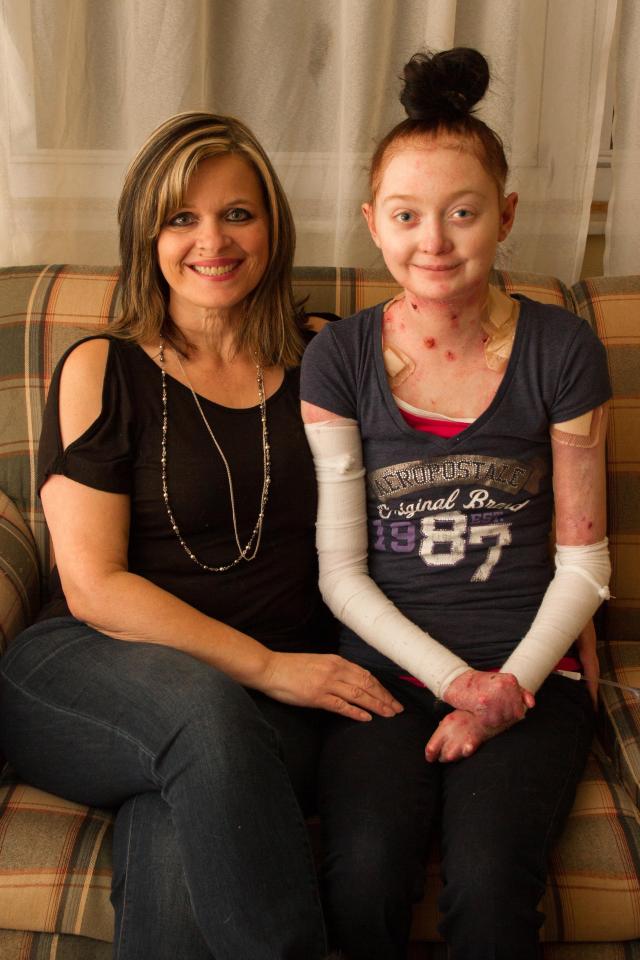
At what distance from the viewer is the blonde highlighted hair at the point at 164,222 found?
153 cm

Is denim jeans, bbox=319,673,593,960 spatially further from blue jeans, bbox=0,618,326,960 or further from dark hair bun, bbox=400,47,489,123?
dark hair bun, bbox=400,47,489,123

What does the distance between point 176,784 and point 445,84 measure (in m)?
0.97

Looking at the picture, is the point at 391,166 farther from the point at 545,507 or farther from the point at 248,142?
the point at 545,507

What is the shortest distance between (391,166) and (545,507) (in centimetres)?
54

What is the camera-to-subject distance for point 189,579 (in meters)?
1.57

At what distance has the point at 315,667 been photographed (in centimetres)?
149

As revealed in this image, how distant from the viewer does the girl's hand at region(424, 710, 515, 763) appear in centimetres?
135

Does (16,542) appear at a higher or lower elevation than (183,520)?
lower

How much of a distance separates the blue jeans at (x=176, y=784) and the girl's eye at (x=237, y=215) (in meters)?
0.66

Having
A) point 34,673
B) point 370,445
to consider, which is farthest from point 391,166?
point 34,673

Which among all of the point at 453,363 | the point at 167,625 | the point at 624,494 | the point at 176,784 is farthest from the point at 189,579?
the point at 624,494

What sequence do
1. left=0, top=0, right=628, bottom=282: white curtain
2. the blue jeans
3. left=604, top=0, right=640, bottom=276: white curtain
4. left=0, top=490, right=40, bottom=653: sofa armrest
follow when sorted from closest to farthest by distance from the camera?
the blue jeans, left=0, top=490, right=40, bottom=653: sofa armrest, left=0, top=0, right=628, bottom=282: white curtain, left=604, top=0, right=640, bottom=276: white curtain

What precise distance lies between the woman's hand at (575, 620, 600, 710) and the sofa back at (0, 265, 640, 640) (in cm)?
26

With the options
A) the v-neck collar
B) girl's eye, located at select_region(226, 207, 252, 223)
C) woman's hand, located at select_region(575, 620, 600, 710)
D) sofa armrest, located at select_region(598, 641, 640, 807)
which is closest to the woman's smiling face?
girl's eye, located at select_region(226, 207, 252, 223)
